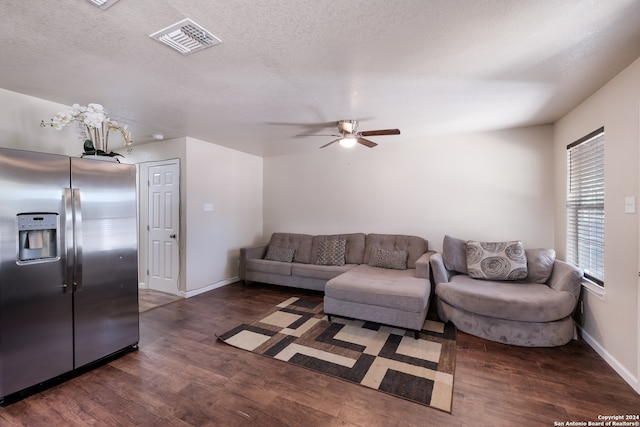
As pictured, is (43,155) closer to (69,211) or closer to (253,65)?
(69,211)

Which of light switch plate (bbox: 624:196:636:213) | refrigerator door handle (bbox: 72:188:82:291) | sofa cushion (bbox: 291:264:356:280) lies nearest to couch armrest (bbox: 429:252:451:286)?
sofa cushion (bbox: 291:264:356:280)

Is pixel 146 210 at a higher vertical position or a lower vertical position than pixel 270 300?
higher

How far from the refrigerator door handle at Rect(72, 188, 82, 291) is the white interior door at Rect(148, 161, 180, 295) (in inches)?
77.3

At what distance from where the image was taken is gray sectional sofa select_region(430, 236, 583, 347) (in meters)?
2.58

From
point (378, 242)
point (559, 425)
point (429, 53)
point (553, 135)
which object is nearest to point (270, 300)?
point (378, 242)

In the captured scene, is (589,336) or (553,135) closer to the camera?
(589,336)

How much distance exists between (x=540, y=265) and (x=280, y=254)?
3.61 m

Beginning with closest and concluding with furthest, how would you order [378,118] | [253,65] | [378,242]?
[253,65]
[378,118]
[378,242]

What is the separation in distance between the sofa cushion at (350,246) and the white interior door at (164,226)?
86.2 inches

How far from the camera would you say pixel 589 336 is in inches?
104

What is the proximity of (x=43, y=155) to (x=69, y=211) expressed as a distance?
453 mm

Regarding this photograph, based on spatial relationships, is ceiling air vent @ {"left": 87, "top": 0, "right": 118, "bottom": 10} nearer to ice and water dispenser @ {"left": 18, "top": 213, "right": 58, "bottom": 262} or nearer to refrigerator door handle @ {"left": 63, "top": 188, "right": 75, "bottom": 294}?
refrigerator door handle @ {"left": 63, "top": 188, "right": 75, "bottom": 294}

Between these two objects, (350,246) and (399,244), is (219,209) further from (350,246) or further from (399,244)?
(399,244)

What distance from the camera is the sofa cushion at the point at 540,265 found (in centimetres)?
312
